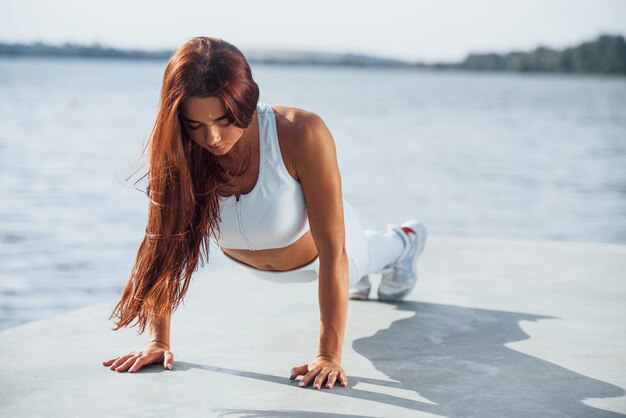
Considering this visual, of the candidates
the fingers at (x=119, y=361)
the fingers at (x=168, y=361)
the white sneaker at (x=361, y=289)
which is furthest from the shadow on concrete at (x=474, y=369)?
the fingers at (x=119, y=361)

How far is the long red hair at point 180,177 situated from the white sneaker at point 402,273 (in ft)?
3.08

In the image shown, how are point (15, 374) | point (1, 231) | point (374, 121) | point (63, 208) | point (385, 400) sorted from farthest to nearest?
1. point (374, 121)
2. point (63, 208)
3. point (1, 231)
4. point (15, 374)
5. point (385, 400)

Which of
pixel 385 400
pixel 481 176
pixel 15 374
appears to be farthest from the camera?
pixel 481 176

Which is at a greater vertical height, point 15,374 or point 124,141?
point 15,374

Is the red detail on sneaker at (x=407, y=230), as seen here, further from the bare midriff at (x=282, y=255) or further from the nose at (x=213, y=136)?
the nose at (x=213, y=136)

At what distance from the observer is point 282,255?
8.52 feet

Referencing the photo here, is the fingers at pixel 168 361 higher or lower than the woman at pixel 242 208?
lower

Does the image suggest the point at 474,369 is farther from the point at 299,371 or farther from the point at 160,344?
the point at 160,344

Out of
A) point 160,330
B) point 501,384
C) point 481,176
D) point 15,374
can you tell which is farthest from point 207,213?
point 481,176

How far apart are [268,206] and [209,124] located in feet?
1.38

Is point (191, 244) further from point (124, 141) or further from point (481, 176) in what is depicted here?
point (124, 141)

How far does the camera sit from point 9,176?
35.9ft

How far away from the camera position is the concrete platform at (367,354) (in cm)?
208

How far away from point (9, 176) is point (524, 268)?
859 centimetres
